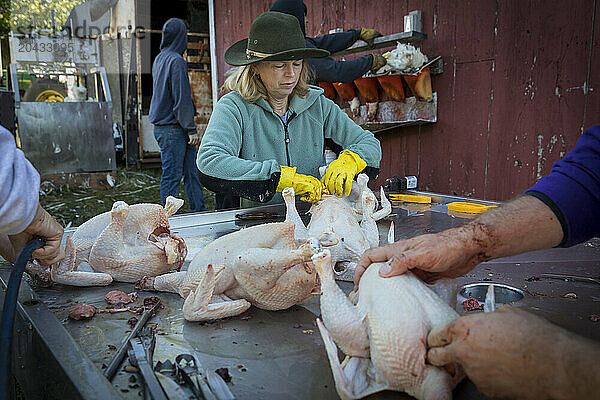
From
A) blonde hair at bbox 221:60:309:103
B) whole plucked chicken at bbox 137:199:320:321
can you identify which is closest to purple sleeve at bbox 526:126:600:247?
whole plucked chicken at bbox 137:199:320:321

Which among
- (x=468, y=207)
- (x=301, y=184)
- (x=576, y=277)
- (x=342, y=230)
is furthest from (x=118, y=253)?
(x=468, y=207)

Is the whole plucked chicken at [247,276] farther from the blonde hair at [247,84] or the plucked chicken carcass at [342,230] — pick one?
the blonde hair at [247,84]

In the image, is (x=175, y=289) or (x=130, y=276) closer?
(x=175, y=289)

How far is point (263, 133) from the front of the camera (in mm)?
2773

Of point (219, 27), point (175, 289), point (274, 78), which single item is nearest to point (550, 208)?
point (175, 289)

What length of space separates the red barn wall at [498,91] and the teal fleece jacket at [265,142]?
5.49 ft

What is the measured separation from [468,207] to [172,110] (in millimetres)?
3898

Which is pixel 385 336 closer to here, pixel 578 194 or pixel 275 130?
pixel 578 194

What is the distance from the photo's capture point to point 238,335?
1413mm

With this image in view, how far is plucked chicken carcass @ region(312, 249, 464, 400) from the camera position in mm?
1073

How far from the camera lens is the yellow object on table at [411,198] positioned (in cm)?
312

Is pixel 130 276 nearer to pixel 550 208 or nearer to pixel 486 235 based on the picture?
pixel 486 235

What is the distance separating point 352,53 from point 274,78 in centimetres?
284

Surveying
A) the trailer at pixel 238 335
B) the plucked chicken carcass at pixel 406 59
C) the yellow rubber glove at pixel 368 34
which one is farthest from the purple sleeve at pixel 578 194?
the yellow rubber glove at pixel 368 34
